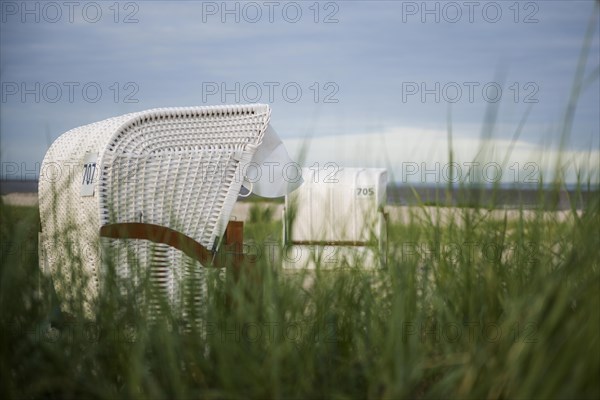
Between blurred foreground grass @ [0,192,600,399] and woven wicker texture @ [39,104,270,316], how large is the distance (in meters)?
1.27

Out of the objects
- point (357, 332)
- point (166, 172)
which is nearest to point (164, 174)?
point (166, 172)

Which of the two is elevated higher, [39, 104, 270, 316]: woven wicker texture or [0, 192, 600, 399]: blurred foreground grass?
[39, 104, 270, 316]: woven wicker texture

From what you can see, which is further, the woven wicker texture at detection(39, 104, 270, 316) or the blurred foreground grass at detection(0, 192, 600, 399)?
the woven wicker texture at detection(39, 104, 270, 316)

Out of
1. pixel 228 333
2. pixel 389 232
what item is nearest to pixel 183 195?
pixel 389 232

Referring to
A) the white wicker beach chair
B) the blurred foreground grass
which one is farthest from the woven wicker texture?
the blurred foreground grass

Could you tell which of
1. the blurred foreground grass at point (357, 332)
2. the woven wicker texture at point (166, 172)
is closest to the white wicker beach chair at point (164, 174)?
the woven wicker texture at point (166, 172)

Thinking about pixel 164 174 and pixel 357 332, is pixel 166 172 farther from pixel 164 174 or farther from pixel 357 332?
pixel 357 332

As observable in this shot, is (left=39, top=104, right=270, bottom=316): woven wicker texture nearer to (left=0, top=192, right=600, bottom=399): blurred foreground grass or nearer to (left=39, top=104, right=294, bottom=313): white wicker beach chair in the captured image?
(left=39, top=104, right=294, bottom=313): white wicker beach chair

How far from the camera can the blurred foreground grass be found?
1633 millimetres

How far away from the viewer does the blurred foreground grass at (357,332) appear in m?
1.63

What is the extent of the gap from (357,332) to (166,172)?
196cm

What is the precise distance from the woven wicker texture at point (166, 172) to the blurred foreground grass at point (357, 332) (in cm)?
127

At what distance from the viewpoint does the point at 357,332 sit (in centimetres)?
204

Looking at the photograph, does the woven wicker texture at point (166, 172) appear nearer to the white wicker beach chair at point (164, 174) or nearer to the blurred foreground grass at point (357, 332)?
the white wicker beach chair at point (164, 174)
